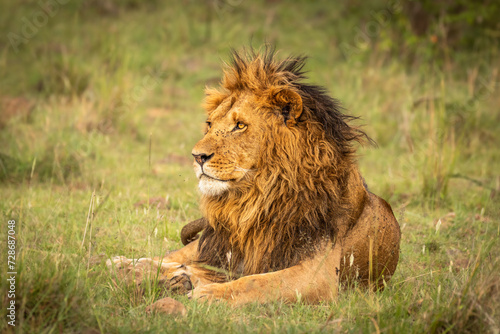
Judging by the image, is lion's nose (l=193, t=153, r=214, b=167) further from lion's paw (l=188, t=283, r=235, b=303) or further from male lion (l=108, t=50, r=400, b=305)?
lion's paw (l=188, t=283, r=235, b=303)

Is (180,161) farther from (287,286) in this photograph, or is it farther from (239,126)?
(287,286)

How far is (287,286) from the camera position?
3205mm

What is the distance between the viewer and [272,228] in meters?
3.46

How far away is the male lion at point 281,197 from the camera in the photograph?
11.0 feet

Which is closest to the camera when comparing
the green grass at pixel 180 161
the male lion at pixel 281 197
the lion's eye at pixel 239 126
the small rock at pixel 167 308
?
the green grass at pixel 180 161

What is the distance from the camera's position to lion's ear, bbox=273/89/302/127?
345cm

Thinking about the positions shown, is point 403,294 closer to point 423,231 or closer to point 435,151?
point 423,231

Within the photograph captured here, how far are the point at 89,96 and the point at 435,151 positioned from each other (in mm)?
5030

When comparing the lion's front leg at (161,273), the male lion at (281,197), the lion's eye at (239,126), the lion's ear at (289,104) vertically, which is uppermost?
the lion's ear at (289,104)

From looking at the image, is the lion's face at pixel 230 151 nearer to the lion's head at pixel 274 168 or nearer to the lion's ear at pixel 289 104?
the lion's head at pixel 274 168

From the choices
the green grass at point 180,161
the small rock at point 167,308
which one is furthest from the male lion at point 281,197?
the small rock at point 167,308

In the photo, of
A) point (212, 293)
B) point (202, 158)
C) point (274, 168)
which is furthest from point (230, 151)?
point (212, 293)

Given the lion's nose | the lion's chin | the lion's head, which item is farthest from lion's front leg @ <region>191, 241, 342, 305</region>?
the lion's nose

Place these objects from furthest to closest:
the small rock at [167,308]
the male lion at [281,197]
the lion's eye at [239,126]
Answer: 1. the lion's eye at [239,126]
2. the male lion at [281,197]
3. the small rock at [167,308]
